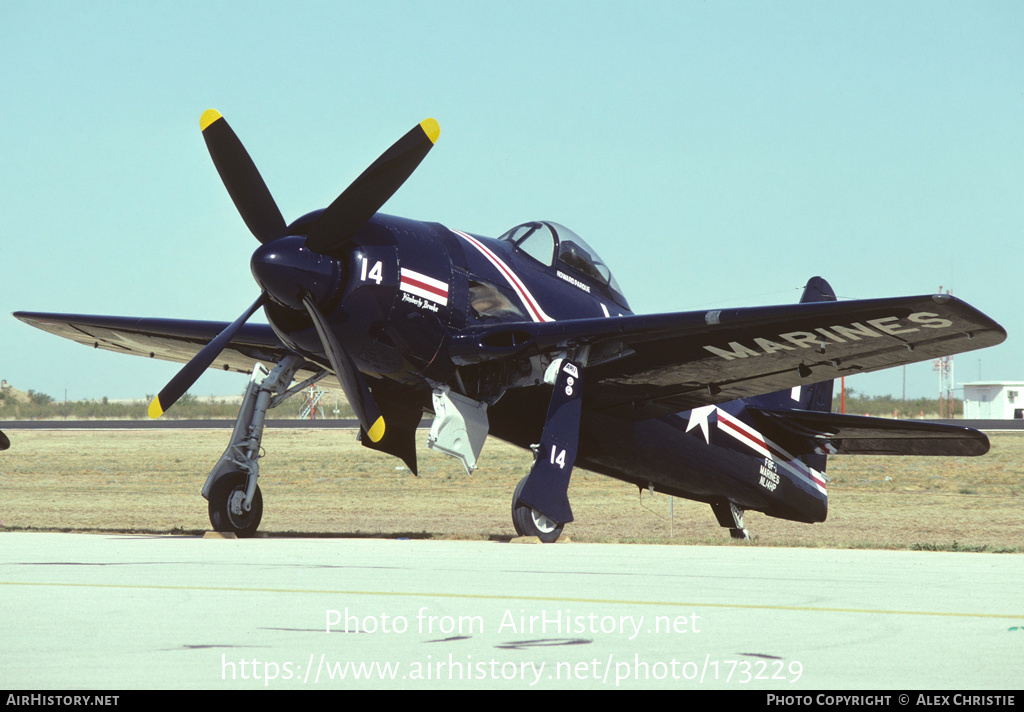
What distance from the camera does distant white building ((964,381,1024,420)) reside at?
9519cm

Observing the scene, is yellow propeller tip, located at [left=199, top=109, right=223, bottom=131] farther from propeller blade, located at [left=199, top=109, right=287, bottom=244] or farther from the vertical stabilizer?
the vertical stabilizer

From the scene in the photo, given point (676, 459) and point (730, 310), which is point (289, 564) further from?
point (676, 459)

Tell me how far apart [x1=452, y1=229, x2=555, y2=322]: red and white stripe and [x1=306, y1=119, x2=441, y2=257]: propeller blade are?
1385mm

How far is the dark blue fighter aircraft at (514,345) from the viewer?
36.3ft

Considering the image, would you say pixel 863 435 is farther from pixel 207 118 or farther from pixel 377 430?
pixel 207 118

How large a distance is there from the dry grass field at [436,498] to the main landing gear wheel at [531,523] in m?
1.35

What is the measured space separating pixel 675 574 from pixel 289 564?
10.5 feet

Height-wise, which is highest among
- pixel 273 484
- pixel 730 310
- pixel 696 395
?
pixel 730 310

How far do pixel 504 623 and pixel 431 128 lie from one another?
277 inches

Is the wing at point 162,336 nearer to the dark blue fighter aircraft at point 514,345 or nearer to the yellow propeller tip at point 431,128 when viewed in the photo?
the dark blue fighter aircraft at point 514,345

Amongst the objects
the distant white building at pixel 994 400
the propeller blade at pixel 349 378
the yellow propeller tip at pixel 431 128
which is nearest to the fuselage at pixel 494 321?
the propeller blade at pixel 349 378

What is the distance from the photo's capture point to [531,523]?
1173cm

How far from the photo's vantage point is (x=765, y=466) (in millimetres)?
16188
